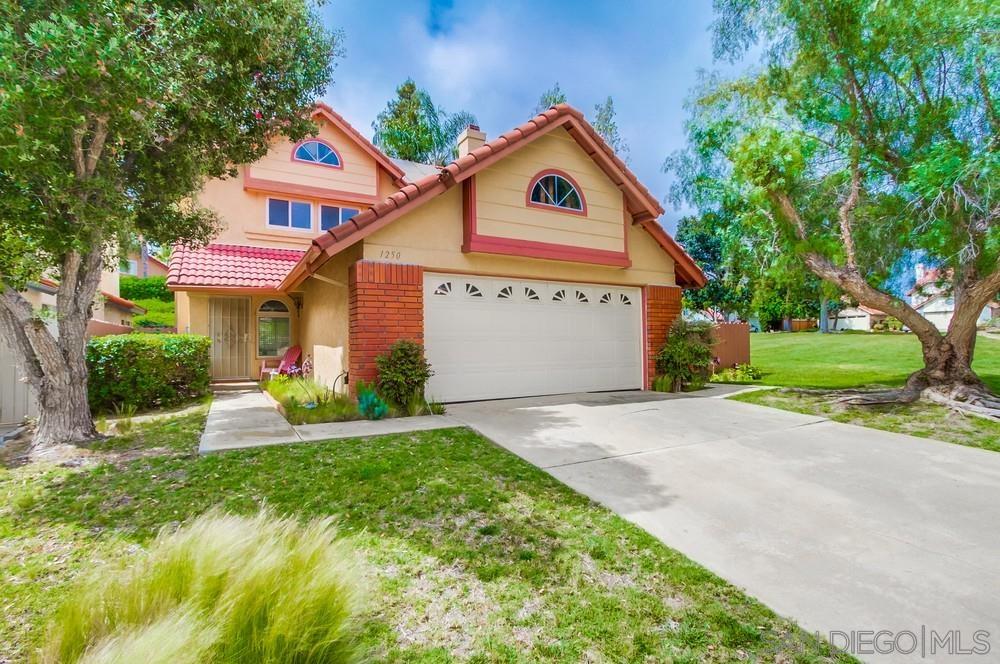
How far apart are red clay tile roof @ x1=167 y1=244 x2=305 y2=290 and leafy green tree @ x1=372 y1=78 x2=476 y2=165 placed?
14.3 m

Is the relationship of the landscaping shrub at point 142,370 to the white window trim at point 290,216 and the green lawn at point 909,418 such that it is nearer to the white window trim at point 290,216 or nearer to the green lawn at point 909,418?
the white window trim at point 290,216

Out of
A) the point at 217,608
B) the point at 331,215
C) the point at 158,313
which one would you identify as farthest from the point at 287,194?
the point at 158,313

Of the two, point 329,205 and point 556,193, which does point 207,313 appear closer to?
point 329,205

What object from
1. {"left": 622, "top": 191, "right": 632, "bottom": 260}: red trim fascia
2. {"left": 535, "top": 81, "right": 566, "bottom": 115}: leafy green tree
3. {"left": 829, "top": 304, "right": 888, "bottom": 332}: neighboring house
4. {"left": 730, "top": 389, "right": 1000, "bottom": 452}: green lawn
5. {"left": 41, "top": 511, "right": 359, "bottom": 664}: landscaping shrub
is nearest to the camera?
{"left": 41, "top": 511, "right": 359, "bottom": 664}: landscaping shrub

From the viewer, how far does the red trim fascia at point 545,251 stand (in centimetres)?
843

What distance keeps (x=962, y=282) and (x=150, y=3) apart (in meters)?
12.8

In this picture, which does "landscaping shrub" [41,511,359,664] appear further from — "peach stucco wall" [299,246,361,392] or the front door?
the front door

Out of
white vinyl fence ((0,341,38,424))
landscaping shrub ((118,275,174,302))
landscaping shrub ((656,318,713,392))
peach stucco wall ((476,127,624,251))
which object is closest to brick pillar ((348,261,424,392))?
peach stucco wall ((476,127,624,251))

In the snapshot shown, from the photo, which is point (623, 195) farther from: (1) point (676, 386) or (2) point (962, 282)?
(2) point (962, 282)

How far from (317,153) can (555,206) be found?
9187 mm

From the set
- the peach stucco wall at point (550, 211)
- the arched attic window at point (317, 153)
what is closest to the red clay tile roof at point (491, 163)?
the peach stucco wall at point (550, 211)

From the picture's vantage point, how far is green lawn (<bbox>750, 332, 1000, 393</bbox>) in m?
11.7

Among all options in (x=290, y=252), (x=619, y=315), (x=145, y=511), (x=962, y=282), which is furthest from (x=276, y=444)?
(x=962, y=282)

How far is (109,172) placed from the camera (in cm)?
572
